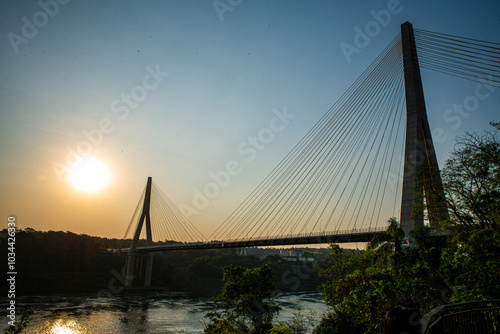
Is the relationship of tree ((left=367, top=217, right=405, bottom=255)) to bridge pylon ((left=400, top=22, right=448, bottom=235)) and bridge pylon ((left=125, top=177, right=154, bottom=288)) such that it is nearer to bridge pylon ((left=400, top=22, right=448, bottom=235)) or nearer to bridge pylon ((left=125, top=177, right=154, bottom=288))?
bridge pylon ((left=400, top=22, right=448, bottom=235))

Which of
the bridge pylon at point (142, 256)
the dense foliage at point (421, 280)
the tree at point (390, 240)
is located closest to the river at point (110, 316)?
the dense foliage at point (421, 280)

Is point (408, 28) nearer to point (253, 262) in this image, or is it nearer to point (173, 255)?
point (253, 262)

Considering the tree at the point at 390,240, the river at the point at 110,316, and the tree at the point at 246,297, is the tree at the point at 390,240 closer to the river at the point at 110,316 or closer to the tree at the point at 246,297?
the tree at the point at 246,297

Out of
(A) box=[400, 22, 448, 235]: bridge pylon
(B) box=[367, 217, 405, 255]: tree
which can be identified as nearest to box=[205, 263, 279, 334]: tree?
(B) box=[367, 217, 405, 255]: tree

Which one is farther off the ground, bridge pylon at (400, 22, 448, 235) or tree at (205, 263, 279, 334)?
bridge pylon at (400, 22, 448, 235)

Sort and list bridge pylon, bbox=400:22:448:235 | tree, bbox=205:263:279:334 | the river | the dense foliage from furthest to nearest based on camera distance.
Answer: the river
tree, bbox=205:263:279:334
bridge pylon, bbox=400:22:448:235
the dense foliage

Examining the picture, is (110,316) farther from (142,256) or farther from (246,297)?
(142,256)

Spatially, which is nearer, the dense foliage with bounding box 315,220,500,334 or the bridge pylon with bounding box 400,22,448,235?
the dense foliage with bounding box 315,220,500,334

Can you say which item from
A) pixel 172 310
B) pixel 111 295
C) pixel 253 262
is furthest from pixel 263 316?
pixel 253 262
